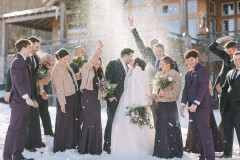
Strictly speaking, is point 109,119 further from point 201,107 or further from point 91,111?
point 201,107

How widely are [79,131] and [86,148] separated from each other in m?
0.63

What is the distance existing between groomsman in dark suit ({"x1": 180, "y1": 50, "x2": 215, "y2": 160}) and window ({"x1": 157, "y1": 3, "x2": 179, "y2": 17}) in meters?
19.8

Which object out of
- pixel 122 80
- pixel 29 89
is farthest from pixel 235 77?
pixel 29 89

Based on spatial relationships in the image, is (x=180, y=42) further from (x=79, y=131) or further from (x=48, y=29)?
(x=48, y=29)

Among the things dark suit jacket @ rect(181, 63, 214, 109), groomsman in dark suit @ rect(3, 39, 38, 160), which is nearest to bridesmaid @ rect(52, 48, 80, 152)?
groomsman in dark suit @ rect(3, 39, 38, 160)

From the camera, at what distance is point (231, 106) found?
18.9 ft

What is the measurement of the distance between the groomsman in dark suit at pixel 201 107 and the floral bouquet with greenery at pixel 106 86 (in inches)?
57.6

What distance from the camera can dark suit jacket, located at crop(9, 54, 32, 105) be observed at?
16.9 feet

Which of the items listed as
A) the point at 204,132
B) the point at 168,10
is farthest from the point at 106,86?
the point at 168,10

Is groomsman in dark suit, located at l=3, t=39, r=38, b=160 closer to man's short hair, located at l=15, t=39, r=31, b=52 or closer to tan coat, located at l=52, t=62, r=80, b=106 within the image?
man's short hair, located at l=15, t=39, r=31, b=52

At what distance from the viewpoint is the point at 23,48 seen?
538cm

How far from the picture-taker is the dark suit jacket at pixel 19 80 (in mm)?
5156

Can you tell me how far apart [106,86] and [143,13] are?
802 inches

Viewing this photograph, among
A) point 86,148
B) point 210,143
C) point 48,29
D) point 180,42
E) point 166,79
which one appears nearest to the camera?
point 210,143
